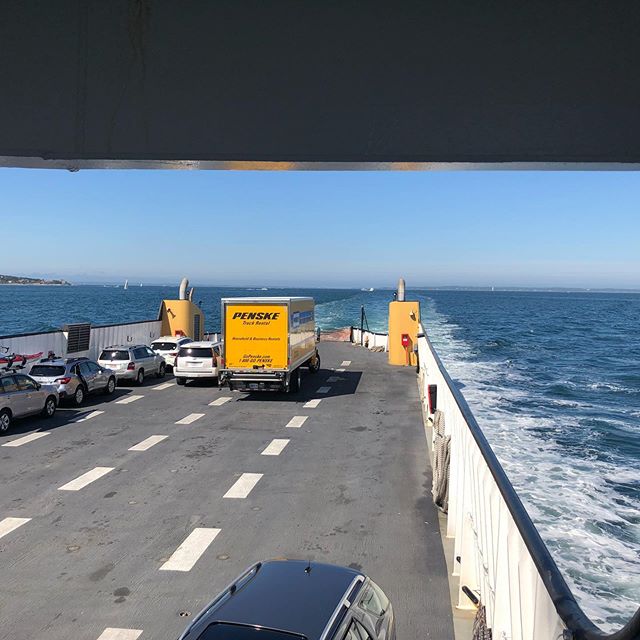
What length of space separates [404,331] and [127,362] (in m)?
13.7

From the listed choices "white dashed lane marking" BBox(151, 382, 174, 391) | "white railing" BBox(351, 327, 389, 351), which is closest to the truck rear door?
"white dashed lane marking" BBox(151, 382, 174, 391)

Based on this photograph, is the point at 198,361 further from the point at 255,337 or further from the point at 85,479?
the point at 85,479

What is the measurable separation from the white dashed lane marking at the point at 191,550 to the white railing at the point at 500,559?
140 inches

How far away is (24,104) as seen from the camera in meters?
4.27

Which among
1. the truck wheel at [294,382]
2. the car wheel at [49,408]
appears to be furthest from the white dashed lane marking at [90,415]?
the truck wheel at [294,382]

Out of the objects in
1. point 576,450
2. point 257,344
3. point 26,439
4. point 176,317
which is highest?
point 176,317

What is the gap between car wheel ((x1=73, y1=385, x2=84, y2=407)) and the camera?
1894cm

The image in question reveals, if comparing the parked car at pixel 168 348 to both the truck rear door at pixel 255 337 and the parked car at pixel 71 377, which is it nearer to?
the parked car at pixel 71 377

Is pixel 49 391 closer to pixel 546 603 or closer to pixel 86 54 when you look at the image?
pixel 86 54

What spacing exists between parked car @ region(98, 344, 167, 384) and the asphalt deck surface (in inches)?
167

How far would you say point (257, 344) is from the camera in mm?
20219

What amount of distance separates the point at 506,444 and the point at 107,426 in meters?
11.7

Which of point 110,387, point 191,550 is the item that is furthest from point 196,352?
point 191,550

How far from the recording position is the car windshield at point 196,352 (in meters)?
23.0
